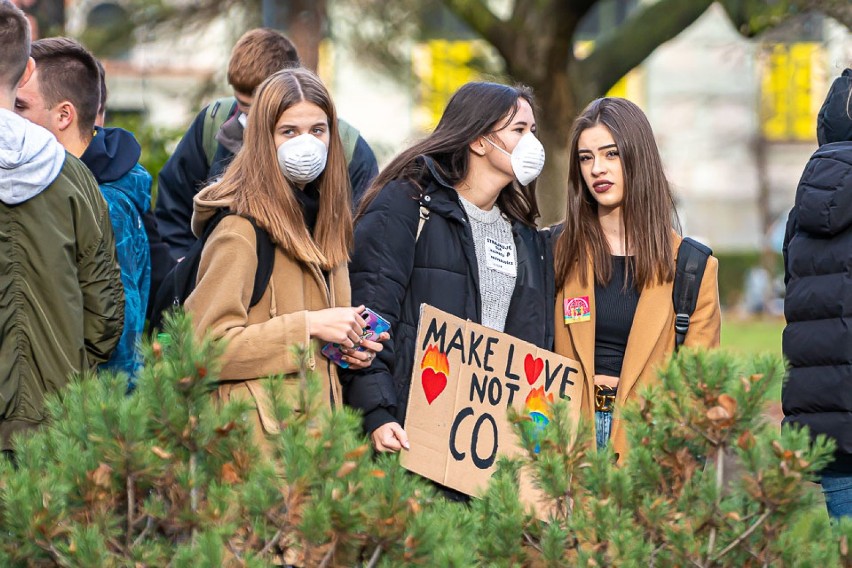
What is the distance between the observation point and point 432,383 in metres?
4.23

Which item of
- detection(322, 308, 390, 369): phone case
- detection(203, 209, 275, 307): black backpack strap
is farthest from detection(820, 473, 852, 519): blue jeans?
detection(203, 209, 275, 307): black backpack strap

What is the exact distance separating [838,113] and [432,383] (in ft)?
5.59

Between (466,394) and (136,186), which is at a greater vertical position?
(136,186)

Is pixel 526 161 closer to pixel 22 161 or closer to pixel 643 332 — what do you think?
pixel 643 332

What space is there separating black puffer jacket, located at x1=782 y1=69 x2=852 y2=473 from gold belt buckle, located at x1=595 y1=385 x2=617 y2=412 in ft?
1.88

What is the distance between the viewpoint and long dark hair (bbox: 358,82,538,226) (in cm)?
456

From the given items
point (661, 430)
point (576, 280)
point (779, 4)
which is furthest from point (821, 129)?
point (779, 4)

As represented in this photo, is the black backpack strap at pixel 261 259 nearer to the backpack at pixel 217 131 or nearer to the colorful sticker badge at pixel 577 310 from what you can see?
the colorful sticker badge at pixel 577 310

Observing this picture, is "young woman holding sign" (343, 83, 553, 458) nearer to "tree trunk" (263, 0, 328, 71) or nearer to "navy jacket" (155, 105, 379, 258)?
"navy jacket" (155, 105, 379, 258)

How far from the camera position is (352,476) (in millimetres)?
2664

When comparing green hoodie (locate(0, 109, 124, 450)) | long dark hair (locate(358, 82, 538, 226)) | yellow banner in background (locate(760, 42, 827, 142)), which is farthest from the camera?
yellow banner in background (locate(760, 42, 827, 142))

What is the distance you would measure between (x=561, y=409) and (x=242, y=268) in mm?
1233

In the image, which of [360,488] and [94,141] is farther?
[94,141]

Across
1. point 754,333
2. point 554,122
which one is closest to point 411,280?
point 554,122
